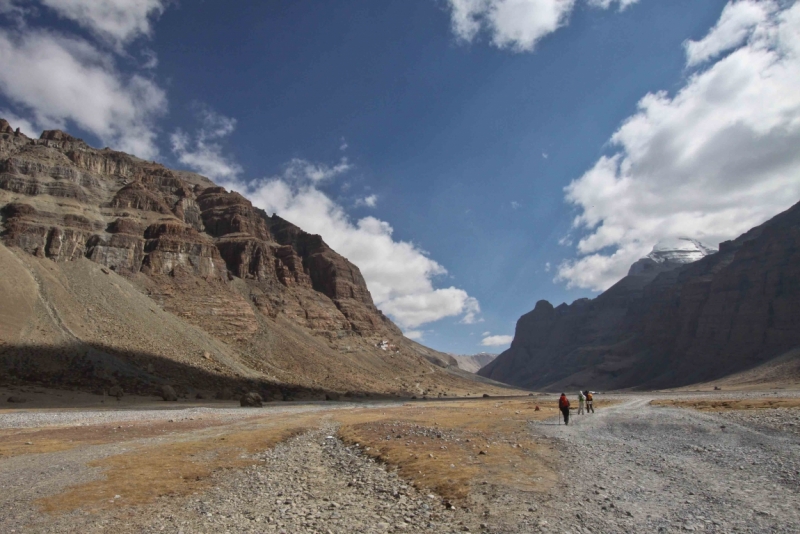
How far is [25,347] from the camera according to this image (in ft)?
234

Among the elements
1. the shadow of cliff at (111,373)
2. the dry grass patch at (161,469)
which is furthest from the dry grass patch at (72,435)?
the shadow of cliff at (111,373)

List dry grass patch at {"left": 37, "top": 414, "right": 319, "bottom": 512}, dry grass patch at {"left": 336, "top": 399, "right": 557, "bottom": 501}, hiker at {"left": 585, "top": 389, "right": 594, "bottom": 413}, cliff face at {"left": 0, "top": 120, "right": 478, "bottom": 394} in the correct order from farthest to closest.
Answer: cliff face at {"left": 0, "top": 120, "right": 478, "bottom": 394} → hiker at {"left": 585, "top": 389, "right": 594, "bottom": 413} → dry grass patch at {"left": 336, "top": 399, "right": 557, "bottom": 501} → dry grass patch at {"left": 37, "top": 414, "right": 319, "bottom": 512}

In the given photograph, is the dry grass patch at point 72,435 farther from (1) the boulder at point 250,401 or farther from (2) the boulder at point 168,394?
(2) the boulder at point 168,394

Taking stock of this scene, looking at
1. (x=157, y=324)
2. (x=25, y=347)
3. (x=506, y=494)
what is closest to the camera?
(x=506, y=494)

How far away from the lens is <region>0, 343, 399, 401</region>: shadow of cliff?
220ft

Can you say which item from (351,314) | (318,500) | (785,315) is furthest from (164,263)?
(785,315)

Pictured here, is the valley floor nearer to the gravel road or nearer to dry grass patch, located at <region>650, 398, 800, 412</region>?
the gravel road

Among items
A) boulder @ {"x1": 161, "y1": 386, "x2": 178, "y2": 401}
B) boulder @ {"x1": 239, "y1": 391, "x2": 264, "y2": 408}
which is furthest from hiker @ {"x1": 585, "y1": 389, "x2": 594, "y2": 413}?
boulder @ {"x1": 161, "y1": 386, "x2": 178, "y2": 401}

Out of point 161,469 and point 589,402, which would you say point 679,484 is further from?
point 589,402

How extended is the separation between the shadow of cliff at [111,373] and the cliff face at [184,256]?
24.2 ft

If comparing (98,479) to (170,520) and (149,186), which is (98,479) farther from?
(149,186)

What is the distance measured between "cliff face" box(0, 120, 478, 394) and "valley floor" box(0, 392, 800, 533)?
8092 cm

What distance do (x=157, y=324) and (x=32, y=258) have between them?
3516 centimetres

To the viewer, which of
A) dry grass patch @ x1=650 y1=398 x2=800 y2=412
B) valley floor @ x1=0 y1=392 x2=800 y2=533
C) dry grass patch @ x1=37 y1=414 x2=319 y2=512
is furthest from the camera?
dry grass patch @ x1=650 y1=398 x2=800 y2=412
